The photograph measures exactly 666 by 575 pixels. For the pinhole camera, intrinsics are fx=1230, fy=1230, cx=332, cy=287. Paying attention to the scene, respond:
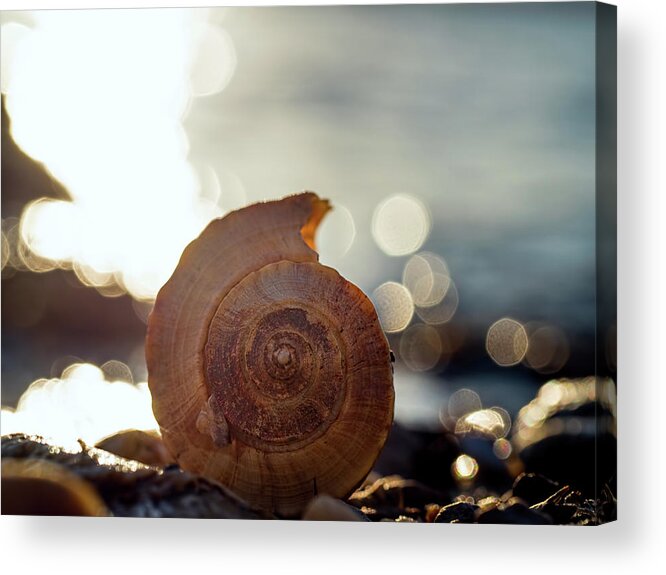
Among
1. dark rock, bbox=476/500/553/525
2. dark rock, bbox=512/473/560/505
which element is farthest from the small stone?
dark rock, bbox=512/473/560/505

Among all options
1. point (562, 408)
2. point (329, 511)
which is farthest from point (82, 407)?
point (562, 408)

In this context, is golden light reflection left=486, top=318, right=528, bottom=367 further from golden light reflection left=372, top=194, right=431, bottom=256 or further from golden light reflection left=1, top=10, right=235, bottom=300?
golden light reflection left=1, top=10, right=235, bottom=300

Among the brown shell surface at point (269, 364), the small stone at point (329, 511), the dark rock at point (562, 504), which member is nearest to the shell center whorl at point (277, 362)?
the brown shell surface at point (269, 364)

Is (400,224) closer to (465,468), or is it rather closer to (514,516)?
(465,468)

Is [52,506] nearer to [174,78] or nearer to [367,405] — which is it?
[367,405]

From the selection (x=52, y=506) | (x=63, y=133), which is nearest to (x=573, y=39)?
(x=63, y=133)

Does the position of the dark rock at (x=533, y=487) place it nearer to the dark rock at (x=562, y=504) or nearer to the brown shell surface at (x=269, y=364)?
the dark rock at (x=562, y=504)
